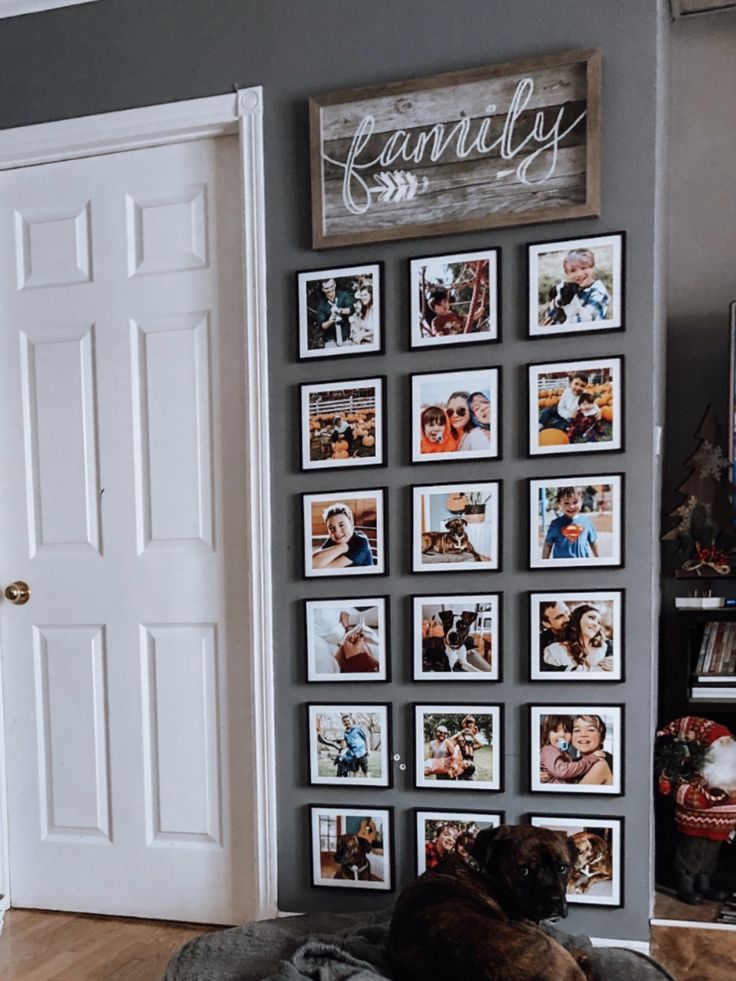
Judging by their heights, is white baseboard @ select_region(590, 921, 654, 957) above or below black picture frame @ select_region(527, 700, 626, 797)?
below

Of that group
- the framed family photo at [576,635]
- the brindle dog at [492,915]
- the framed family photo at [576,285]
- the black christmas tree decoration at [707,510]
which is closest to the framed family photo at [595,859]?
the brindle dog at [492,915]

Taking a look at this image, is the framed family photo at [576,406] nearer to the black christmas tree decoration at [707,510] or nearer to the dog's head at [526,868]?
the black christmas tree decoration at [707,510]

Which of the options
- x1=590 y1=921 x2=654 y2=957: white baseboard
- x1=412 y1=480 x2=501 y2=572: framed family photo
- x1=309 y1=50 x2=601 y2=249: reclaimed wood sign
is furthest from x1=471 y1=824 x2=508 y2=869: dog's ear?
x1=309 y1=50 x2=601 y2=249: reclaimed wood sign

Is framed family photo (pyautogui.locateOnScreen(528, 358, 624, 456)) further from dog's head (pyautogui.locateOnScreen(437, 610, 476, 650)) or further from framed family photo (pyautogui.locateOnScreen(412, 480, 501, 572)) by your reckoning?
dog's head (pyautogui.locateOnScreen(437, 610, 476, 650))

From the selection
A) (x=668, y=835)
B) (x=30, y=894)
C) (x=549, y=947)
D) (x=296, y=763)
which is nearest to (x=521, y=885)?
(x=549, y=947)

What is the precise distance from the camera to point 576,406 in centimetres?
196

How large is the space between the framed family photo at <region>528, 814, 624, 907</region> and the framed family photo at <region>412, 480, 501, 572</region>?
667 millimetres

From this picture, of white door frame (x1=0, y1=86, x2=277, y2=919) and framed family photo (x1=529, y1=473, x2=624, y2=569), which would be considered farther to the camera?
white door frame (x1=0, y1=86, x2=277, y2=919)

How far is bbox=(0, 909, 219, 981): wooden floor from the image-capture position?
2008mm

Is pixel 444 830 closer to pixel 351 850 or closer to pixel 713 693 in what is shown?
pixel 351 850

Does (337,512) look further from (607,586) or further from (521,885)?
(521,885)

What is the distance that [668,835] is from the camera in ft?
7.86

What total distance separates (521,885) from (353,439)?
1.12m

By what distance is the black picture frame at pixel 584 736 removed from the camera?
1944mm
